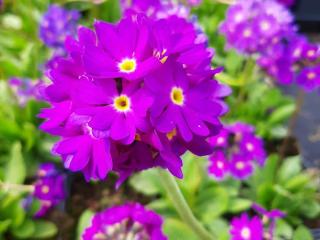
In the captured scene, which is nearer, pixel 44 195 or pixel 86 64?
pixel 86 64

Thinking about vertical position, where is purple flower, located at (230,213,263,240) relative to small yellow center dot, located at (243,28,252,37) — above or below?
below

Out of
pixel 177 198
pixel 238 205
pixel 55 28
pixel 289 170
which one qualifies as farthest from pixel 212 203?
pixel 55 28

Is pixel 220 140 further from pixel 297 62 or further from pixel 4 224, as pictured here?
pixel 4 224

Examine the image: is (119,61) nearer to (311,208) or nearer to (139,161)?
(139,161)

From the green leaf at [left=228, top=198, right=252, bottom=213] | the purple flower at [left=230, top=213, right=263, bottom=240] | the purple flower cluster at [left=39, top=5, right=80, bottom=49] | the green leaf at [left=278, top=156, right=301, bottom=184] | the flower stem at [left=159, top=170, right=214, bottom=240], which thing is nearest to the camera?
the flower stem at [left=159, top=170, right=214, bottom=240]

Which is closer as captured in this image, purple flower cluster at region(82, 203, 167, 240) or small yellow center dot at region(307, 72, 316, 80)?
purple flower cluster at region(82, 203, 167, 240)

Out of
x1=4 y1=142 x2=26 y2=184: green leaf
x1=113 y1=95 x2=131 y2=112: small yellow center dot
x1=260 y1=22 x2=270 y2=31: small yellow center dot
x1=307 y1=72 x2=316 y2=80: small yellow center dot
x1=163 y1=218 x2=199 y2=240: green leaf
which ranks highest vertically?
x1=260 y1=22 x2=270 y2=31: small yellow center dot

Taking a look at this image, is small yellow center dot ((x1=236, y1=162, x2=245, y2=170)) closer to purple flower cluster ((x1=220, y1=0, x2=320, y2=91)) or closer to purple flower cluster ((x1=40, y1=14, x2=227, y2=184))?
purple flower cluster ((x1=220, y1=0, x2=320, y2=91))

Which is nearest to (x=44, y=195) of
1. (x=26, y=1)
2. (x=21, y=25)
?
(x=21, y=25)

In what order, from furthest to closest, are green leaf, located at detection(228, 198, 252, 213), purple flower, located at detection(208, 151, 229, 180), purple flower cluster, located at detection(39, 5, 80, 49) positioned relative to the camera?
purple flower cluster, located at detection(39, 5, 80, 49)
green leaf, located at detection(228, 198, 252, 213)
purple flower, located at detection(208, 151, 229, 180)

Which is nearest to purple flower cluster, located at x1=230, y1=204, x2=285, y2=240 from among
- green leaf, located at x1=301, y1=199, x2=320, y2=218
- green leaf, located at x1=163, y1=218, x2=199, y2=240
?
green leaf, located at x1=163, y1=218, x2=199, y2=240
